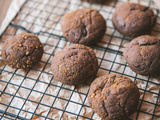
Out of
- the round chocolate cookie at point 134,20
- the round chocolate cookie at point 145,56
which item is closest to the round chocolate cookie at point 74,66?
the round chocolate cookie at point 145,56

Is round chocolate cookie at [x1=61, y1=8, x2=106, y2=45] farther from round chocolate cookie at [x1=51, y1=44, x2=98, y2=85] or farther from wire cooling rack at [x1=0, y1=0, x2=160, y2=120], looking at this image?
round chocolate cookie at [x1=51, y1=44, x2=98, y2=85]

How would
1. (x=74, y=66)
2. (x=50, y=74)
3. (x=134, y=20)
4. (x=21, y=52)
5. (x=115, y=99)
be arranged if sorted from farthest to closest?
(x=134, y=20) → (x=50, y=74) → (x=21, y=52) → (x=74, y=66) → (x=115, y=99)

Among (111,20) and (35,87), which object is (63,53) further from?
(111,20)

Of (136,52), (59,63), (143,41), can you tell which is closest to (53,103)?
(59,63)

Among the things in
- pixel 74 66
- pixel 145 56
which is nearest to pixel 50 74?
pixel 74 66

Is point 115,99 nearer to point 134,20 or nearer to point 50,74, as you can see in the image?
point 50,74
